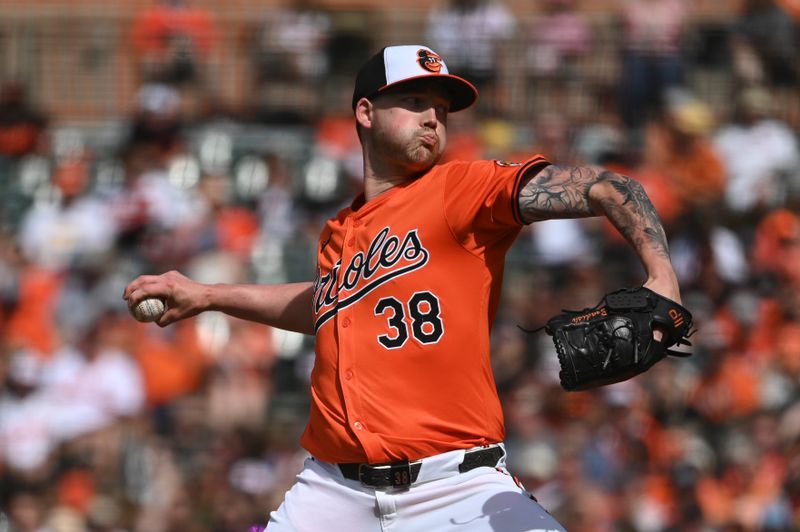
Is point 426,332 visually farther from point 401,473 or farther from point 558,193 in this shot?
point 558,193

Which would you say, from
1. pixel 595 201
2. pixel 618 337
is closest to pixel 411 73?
pixel 595 201

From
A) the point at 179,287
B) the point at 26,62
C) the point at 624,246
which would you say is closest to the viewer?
the point at 179,287

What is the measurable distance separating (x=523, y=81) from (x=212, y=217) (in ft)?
9.10

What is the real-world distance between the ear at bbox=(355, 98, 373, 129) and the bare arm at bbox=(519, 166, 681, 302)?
3.10 ft

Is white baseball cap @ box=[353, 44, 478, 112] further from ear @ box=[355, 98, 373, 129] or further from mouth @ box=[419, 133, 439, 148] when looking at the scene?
mouth @ box=[419, 133, 439, 148]

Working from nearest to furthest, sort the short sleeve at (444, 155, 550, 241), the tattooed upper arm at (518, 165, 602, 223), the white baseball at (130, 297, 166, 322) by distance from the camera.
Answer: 1. the tattooed upper arm at (518, 165, 602, 223)
2. the short sleeve at (444, 155, 550, 241)
3. the white baseball at (130, 297, 166, 322)

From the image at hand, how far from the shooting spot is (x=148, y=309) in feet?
15.5

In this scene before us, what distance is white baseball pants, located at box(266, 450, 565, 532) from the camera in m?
4.04

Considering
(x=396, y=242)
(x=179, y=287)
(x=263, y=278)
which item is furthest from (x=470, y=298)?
(x=263, y=278)

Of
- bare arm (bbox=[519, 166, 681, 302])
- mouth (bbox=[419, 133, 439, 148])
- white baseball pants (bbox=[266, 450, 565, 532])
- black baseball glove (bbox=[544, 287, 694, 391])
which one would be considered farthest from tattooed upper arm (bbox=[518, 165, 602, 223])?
white baseball pants (bbox=[266, 450, 565, 532])

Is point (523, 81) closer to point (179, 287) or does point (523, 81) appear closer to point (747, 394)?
point (747, 394)

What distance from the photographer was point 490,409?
Result: 168 inches

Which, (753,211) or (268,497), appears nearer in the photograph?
(268,497)

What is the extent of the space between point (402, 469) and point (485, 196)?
3.01 feet
